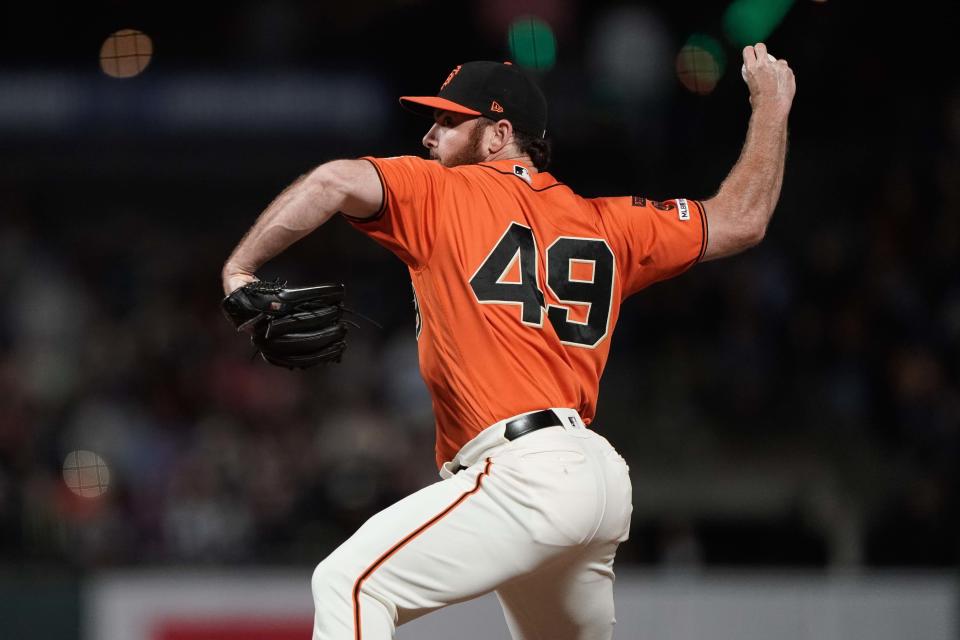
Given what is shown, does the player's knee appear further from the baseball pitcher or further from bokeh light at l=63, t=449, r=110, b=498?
bokeh light at l=63, t=449, r=110, b=498

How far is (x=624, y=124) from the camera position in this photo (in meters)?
9.70

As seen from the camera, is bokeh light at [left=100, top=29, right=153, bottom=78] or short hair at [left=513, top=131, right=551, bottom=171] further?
bokeh light at [left=100, top=29, right=153, bottom=78]

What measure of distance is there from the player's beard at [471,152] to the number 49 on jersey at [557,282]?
371 mm

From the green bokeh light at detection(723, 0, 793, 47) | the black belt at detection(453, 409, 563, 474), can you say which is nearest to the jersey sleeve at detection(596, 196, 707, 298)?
the black belt at detection(453, 409, 563, 474)

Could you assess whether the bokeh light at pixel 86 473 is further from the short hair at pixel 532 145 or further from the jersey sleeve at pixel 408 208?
the jersey sleeve at pixel 408 208

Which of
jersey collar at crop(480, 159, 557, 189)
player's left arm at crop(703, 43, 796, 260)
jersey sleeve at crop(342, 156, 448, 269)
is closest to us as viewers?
jersey sleeve at crop(342, 156, 448, 269)

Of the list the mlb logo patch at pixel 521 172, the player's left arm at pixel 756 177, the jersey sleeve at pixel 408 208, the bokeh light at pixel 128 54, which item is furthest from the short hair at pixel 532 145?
the bokeh light at pixel 128 54

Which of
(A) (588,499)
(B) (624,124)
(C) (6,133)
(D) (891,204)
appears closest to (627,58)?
(B) (624,124)

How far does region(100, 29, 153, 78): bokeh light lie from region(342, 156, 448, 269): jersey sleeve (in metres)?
6.82

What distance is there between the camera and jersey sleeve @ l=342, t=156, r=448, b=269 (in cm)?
332

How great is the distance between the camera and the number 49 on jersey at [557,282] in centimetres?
342

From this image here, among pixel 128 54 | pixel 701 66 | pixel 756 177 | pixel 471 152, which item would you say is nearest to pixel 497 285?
pixel 471 152

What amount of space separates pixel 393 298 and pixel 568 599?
633 cm

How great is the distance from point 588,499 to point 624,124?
6.78 metres
